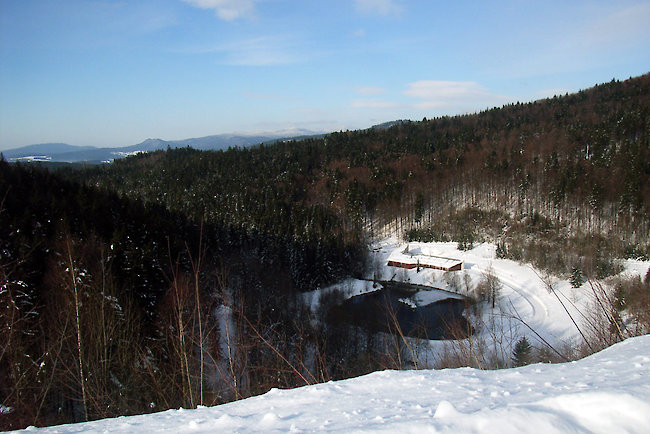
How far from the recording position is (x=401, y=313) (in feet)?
98.2

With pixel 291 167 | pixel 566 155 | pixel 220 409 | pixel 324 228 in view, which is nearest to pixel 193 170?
pixel 291 167

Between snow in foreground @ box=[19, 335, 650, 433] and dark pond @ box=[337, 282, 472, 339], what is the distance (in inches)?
789

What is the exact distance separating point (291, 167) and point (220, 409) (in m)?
65.0

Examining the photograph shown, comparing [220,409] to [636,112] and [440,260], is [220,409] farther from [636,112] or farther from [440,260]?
[636,112]

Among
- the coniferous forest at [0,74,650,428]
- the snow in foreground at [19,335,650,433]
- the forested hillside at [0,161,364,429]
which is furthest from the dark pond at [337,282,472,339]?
the snow in foreground at [19,335,650,433]

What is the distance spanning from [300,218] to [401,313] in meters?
19.0

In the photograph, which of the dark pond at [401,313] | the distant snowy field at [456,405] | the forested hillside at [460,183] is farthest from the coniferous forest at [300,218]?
the dark pond at [401,313]

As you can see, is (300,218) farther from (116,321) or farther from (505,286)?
(116,321)

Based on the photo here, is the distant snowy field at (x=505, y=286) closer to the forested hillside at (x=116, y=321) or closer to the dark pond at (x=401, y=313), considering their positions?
the dark pond at (x=401, y=313)

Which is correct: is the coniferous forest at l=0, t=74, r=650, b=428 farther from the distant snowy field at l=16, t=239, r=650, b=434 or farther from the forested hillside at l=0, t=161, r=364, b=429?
the distant snowy field at l=16, t=239, r=650, b=434

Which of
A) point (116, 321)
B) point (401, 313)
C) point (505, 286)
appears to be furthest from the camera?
point (505, 286)

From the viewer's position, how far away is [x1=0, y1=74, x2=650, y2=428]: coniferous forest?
964 cm

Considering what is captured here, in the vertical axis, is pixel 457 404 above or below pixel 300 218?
above

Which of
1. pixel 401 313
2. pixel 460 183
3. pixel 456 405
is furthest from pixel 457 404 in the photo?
pixel 460 183
